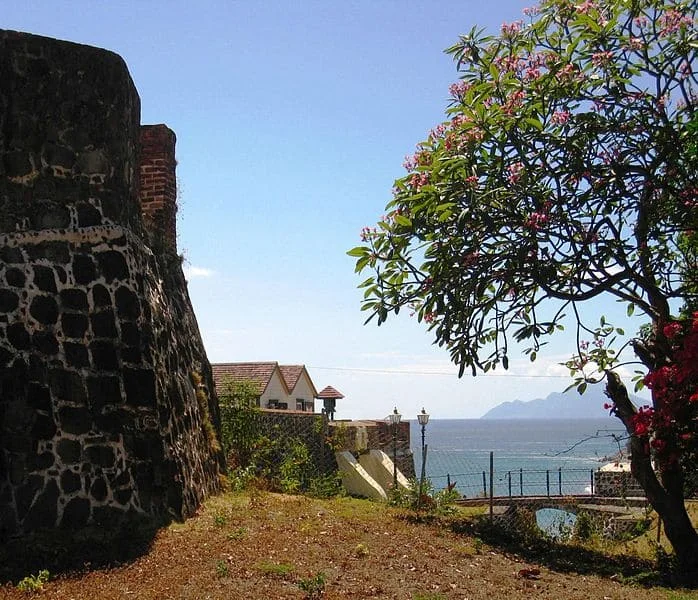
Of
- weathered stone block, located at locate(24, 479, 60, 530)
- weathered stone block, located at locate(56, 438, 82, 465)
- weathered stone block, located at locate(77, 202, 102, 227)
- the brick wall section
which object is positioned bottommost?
weathered stone block, located at locate(24, 479, 60, 530)

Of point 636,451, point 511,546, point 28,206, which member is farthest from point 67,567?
point 636,451

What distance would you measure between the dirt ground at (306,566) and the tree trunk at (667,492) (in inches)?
29.2

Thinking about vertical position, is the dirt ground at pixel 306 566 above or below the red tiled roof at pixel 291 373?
below

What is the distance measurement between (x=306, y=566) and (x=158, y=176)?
342 inches

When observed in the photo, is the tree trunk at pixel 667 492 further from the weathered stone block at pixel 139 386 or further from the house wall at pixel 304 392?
the house wall at pixel 304 392

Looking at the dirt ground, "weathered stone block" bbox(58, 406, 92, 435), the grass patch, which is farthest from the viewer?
"weathered stone block" bbox(58, 406, 92, 435)

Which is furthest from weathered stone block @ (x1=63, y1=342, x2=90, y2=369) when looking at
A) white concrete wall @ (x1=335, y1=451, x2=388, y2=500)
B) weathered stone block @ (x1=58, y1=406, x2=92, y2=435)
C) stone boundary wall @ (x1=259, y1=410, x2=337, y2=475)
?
white concrete wall @ (x1=335, y1=451, x2=388, y2=500)

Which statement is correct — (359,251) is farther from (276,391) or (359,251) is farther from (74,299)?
(276,391)

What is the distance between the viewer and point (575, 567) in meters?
10.9

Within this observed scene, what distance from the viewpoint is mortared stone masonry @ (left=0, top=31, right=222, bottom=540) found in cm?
945

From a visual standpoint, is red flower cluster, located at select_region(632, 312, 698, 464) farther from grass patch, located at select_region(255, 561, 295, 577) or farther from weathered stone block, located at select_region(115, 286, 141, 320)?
weathered stone block, located at select_region(115, 286, 141, 320)

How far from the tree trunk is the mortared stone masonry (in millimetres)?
6698

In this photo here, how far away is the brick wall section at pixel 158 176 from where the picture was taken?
14859 millimetres

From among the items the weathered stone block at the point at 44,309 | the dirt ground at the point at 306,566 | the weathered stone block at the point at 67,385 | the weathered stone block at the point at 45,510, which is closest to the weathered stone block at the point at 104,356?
the weathered stone block at the point at 67,385
